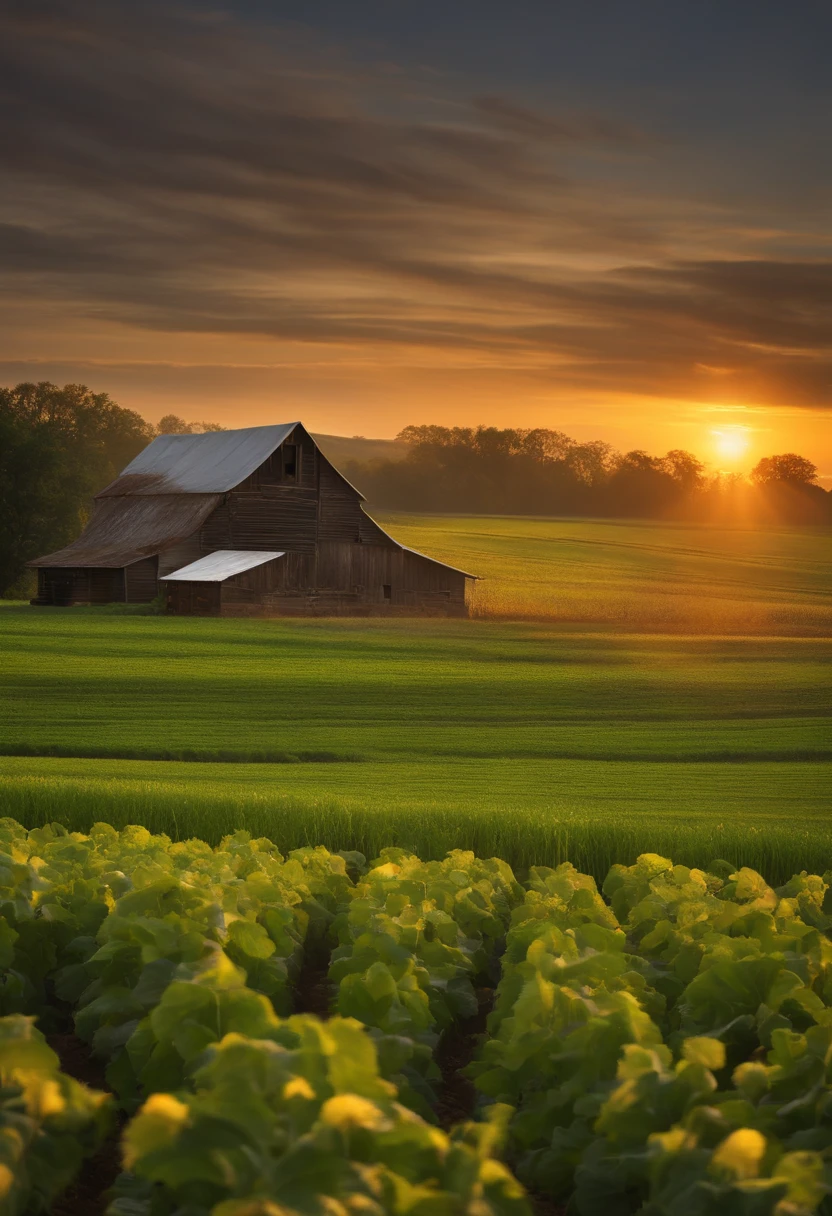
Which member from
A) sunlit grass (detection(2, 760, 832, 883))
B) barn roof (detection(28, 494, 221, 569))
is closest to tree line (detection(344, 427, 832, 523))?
barn roof (detection(28, 494, 221, 569))

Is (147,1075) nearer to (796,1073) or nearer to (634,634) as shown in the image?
(796,1073)

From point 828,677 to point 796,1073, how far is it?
36.7m

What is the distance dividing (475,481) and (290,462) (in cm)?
4188

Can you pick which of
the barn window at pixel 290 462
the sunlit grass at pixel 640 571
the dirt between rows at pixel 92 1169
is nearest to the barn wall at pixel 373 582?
the sunlit grass at pixel 640 571

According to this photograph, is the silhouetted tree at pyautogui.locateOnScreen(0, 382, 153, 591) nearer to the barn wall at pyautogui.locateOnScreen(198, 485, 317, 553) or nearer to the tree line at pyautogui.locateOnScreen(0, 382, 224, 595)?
the tree line at pyautogui.locateOnScreen(0, 382, 224, 595)

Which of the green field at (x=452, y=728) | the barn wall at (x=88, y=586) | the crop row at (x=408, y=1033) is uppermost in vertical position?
the barn wall at (x=88, y=586)

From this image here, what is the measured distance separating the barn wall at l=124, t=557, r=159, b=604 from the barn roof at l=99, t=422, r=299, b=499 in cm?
465

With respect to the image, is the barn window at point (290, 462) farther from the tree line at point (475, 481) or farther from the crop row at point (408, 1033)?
the crop row at point (408, 1033)

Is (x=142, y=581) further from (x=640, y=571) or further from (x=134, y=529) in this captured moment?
(x=640, y=571)

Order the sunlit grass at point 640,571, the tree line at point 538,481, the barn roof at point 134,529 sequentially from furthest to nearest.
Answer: the tree line at point 538,481
the barn roof at point 134,529
the sunlit grass at point 640,571

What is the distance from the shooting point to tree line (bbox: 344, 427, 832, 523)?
314 feet

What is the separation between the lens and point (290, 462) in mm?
64750

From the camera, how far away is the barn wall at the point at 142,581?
203 ft

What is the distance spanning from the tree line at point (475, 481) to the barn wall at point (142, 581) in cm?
2332
